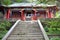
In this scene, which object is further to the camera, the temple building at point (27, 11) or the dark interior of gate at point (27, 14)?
the dark interior of gate at point (27, 14)

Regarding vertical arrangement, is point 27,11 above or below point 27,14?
above

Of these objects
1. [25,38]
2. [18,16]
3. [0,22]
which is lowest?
[18,16]

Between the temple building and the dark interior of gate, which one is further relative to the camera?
the dark interior of gate

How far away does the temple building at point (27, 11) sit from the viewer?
106 ft

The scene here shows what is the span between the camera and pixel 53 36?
17438mm

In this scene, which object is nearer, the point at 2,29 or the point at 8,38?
the point at 8,38

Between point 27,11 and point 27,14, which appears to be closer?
point 27,11

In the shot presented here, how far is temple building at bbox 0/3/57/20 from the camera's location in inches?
1268

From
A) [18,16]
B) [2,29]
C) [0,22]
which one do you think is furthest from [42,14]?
[2,29]

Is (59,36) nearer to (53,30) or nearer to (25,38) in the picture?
(53,30)

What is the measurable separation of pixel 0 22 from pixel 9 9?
417 inches

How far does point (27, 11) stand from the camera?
111ft

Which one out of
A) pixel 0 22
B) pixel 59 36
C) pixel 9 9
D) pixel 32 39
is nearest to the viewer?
pixel 32 39

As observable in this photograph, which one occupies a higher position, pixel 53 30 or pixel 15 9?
→ pixel 53 30
